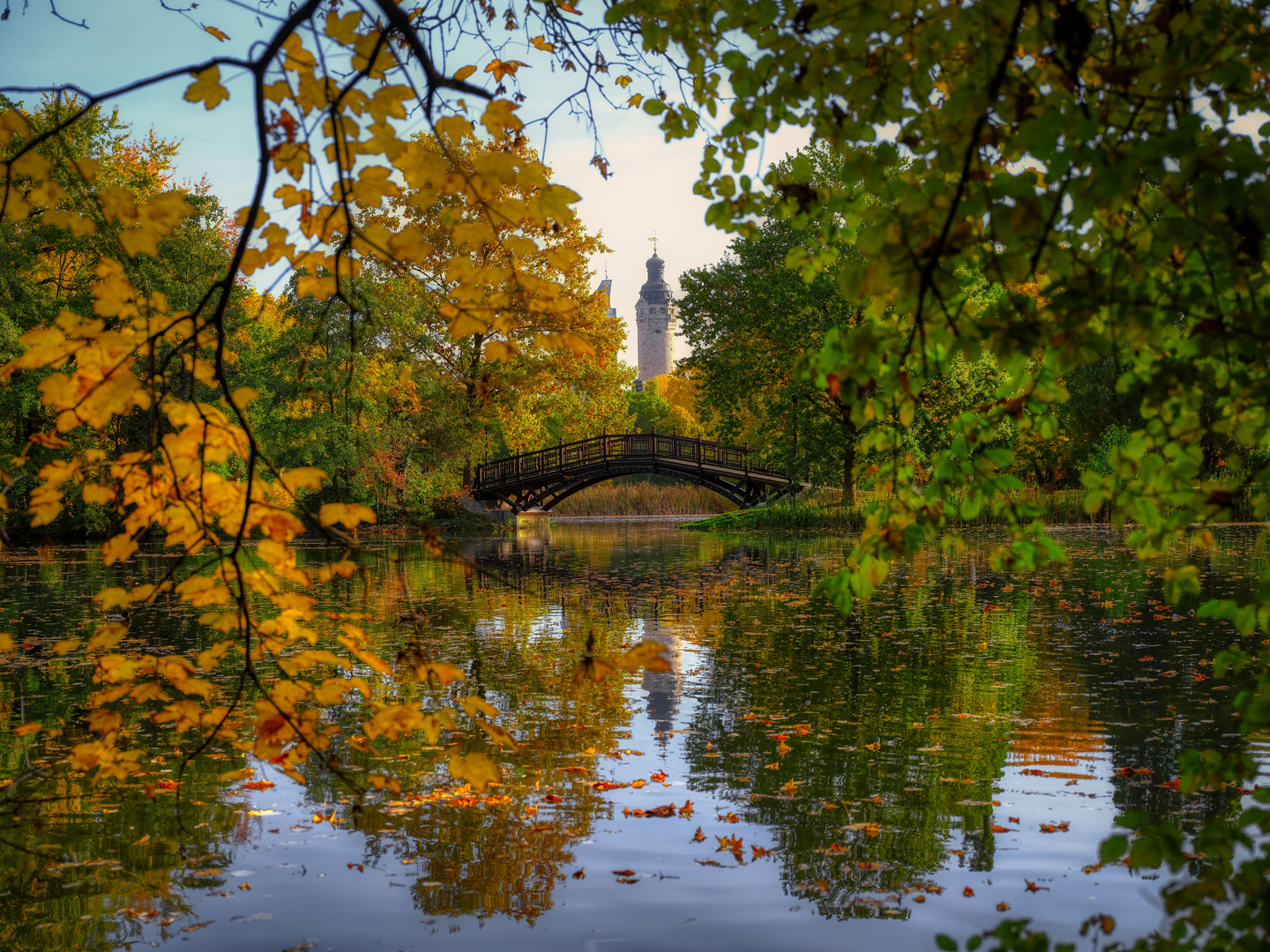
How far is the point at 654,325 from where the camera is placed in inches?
5389

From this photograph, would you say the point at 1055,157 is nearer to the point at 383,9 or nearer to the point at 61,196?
the point at 383,9

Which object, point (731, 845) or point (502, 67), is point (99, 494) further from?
point (731, 845)

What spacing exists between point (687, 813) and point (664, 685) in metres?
2.80

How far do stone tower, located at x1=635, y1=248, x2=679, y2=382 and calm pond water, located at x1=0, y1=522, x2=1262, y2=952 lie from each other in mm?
128322

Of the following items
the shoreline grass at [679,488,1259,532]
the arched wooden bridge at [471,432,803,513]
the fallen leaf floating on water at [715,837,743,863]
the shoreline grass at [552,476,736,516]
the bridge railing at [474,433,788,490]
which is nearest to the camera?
the fallen leaf floating on water at [715,837,743,863]

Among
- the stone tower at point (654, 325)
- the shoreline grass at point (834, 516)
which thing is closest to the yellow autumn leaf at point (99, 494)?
the shoreline grass at point (834, 516)

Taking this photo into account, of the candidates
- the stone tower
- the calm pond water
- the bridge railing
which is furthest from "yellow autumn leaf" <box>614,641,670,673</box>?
the stone tower

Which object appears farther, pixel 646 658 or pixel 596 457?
pixel 596 457

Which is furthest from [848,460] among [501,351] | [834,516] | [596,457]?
[501,351]

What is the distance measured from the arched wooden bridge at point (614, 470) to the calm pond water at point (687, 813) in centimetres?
2280

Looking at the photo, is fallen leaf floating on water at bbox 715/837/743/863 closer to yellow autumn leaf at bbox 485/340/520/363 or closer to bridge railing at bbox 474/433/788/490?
yellow autumn leaf at bbox 485/340/520/363

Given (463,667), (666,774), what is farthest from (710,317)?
(666,774)

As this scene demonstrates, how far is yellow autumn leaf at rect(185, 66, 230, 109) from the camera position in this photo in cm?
224

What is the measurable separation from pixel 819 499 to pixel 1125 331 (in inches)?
1060
